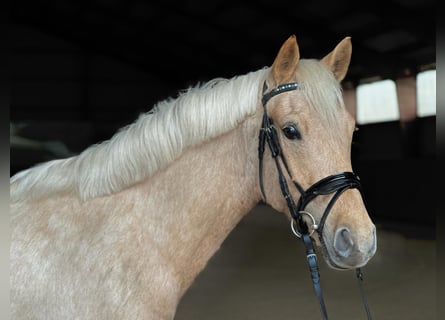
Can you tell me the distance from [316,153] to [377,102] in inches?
345

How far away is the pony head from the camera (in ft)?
4.09

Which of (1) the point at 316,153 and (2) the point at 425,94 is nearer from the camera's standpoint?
(1) the point at 316,153

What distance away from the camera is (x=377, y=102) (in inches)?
366

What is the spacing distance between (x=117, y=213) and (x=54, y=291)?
0.32 metres

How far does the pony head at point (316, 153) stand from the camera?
49.1 inches

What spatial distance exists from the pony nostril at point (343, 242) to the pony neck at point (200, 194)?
1.13 feet

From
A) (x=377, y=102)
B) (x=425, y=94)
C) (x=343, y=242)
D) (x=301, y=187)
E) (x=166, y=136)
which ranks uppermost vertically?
(x=166, y=136)

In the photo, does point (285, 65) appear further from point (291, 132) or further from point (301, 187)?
point (301, 187)

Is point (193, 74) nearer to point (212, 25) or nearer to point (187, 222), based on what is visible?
point (212, 25)

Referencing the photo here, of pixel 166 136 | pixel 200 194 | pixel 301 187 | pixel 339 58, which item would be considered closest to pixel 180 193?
pixel 200 194

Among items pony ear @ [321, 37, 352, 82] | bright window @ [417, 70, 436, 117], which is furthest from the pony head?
bright window @ [417, 70, 436, 117]

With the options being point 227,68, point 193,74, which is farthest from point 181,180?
point 193,74

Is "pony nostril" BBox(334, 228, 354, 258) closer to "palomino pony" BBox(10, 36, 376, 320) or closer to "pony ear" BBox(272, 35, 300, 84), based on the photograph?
"palomino pony" BBox(10, 36, 376, 320)

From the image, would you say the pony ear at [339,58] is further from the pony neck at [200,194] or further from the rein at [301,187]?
the pony neck at [200,194]
